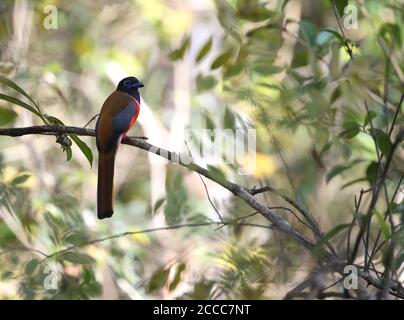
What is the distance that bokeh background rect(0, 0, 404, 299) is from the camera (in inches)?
86.9

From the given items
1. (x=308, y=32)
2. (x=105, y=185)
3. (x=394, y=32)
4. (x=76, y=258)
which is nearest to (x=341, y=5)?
(x=394, y=32)

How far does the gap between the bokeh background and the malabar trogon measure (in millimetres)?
217

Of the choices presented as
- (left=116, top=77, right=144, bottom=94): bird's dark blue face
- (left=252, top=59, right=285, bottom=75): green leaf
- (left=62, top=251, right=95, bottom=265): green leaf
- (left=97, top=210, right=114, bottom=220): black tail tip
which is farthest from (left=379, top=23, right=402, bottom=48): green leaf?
(left=62, top=251, right=95, bottom=265): green leaf

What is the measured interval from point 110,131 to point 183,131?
2.55 meters

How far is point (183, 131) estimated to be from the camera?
4.35m

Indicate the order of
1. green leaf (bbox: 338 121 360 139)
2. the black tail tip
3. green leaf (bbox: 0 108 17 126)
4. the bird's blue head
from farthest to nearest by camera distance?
1. the bird's blue head
2. green leaf (bbox: 338 121 360 139)
3. green leaf (bbox: 0 108 17 126)
4. the black tail tip

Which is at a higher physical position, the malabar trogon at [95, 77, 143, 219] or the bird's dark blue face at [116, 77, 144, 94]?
the bird's dark blue face at [116, 77, 144, 94]

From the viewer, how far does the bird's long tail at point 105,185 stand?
1587 millimetres

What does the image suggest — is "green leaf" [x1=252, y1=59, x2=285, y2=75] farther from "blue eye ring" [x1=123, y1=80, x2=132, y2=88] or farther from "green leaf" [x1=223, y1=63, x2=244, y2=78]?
"blue eye ring" [x1=123, y1=80, x2=132, y2=88]

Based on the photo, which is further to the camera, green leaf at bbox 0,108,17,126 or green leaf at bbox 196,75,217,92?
green leaf at bbox 196,75,217,92

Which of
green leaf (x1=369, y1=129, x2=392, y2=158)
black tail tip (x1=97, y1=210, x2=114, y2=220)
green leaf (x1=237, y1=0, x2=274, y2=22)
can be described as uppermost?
green leaf (x1=237, y1=0, x2=274, y2=22)

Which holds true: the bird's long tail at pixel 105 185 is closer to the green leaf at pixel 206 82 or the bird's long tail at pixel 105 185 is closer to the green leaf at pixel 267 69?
the green leaf at pixel 267 69

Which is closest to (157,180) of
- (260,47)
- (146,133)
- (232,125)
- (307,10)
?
(146,133)

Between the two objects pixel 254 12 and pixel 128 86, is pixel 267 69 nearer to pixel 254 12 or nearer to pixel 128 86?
pixel 254 12
